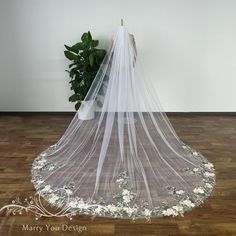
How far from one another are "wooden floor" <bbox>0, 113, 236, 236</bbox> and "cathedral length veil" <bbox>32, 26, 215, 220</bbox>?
93 mm

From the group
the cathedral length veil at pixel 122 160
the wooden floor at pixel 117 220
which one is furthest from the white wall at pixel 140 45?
the cathedral length veil at pixel 122 160

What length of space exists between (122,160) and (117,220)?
727 millimetres

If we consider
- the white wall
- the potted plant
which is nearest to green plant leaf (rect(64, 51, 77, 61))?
the potted plant

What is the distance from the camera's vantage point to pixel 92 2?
3.82 meters

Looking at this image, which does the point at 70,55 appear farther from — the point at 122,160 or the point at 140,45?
the point at 122,160

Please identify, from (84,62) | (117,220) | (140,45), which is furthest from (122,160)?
(140,45)

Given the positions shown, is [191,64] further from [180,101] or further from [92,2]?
[92,2]

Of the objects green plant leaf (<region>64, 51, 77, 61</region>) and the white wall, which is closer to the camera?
green plant leaf (<region>64, 51, 77, 61</region>)

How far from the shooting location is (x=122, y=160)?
105 inches

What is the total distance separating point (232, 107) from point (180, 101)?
0.83m

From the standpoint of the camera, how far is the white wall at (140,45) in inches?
A: 151

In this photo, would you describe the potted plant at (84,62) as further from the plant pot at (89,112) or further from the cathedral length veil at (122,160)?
the cathedral length veil at (122,160)

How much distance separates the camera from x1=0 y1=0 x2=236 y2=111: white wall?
3.85 metres

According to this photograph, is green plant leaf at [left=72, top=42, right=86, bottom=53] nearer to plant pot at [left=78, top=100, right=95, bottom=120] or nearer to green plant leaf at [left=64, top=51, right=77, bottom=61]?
green plant leaf at [left=64, top=51, right=77, bottom=61]
